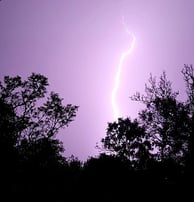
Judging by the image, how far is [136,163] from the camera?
115 feet

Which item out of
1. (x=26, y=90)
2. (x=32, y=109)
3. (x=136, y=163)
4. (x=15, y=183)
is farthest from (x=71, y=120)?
(x=136, y=163)

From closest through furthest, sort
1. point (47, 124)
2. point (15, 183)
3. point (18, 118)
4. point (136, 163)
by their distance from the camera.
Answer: point (15, 183)
point (18, 118)
point (47, 124)
point (136, 163)

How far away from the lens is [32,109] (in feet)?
81.5

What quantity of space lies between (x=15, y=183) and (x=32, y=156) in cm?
571

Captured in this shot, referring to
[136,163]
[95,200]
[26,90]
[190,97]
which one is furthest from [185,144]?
[26,90]

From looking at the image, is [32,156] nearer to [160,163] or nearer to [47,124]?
[47,124]

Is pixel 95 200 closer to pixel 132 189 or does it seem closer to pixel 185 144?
pixel 132 189

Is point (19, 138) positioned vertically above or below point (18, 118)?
below

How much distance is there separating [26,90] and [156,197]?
18.1m

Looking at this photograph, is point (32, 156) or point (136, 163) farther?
point (136, 163)

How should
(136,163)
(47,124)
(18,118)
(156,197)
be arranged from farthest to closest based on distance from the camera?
(136,163) < (47,124) < (18,118) < (156,197)

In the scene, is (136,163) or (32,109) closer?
(32,109)

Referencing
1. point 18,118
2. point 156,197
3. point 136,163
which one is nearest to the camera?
point 156,197

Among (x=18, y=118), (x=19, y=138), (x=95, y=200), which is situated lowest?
(x=95, y=200)
